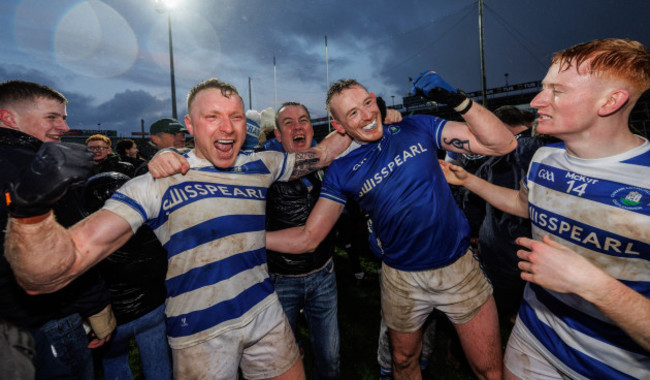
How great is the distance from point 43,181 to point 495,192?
298cm

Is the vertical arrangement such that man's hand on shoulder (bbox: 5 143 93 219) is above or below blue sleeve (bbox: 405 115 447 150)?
below

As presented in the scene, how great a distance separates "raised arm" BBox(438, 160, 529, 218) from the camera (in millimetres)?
2309

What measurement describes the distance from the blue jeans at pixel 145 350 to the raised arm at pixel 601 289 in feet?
10.3

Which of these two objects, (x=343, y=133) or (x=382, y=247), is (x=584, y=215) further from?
(x=343, y=133)

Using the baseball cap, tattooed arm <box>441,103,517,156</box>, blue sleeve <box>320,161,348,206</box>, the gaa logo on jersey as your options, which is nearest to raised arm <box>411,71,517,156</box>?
tattooed arm <box>441,103,517,156</box>

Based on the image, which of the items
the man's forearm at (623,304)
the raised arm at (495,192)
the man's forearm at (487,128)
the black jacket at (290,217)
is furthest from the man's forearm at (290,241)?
the man's forearm at (623,304)

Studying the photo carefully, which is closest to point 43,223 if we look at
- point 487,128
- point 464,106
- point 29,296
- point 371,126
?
point 29,296

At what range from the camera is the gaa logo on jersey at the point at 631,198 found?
1.46 meters

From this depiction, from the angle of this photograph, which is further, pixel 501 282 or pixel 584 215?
pixel 501 282

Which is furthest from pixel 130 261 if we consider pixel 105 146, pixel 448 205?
pixel 105 146

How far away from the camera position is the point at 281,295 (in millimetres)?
2941

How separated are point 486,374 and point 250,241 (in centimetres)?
222

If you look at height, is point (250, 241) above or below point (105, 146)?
below

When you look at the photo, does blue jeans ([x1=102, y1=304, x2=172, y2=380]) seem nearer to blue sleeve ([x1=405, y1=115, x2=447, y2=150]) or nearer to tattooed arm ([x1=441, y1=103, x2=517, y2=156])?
blue sleeve ([x1=405, y1=115, x2=447, y2=150])
